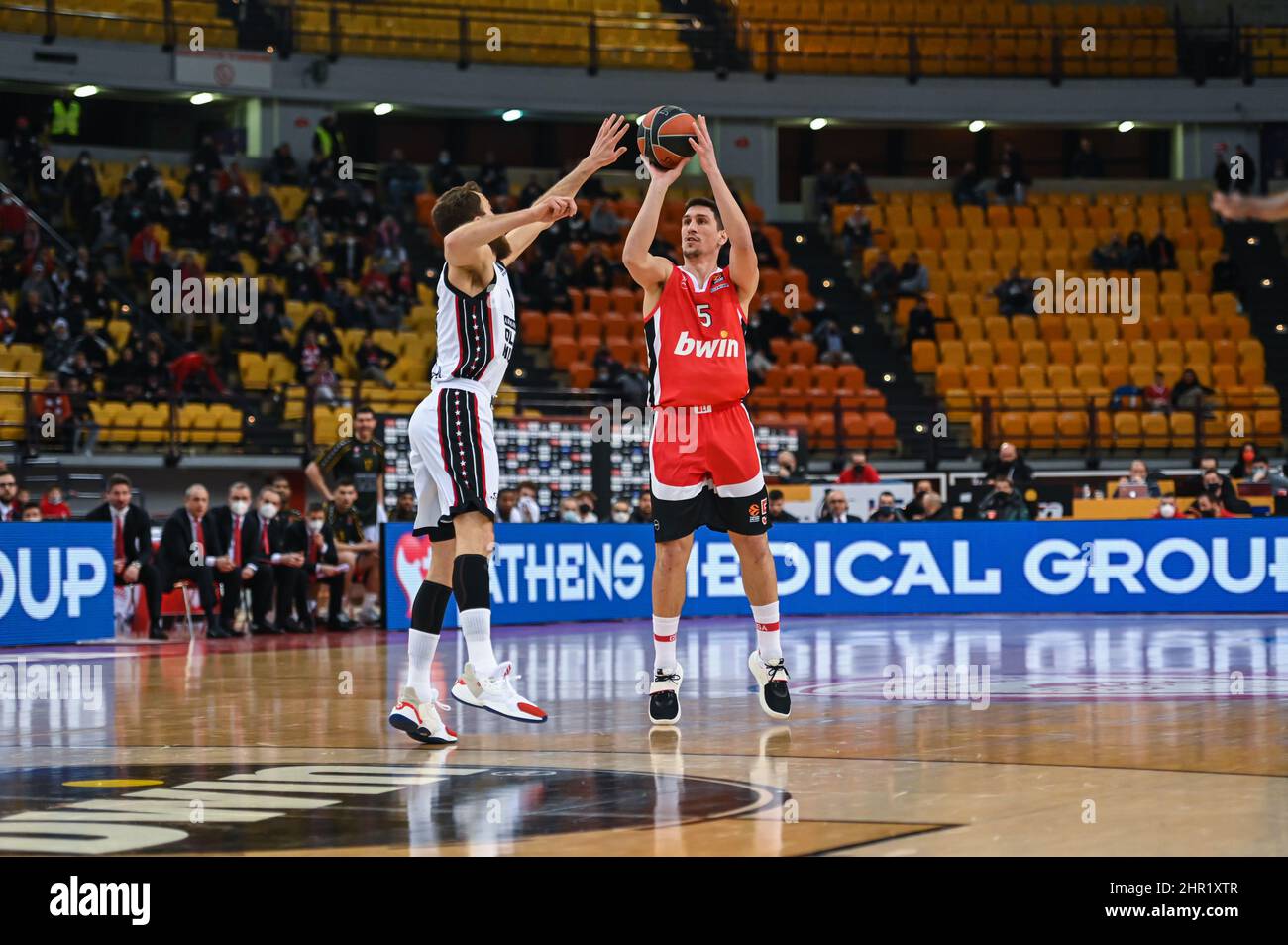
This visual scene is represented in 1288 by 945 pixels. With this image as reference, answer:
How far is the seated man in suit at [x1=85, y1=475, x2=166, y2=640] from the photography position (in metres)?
16.0

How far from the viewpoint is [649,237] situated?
7.81m

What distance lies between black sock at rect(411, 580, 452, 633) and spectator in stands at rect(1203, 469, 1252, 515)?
46.0 ft

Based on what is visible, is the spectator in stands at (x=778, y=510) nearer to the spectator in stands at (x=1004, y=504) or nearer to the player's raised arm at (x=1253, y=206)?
the spectator in stands at (x=1004, y=504)

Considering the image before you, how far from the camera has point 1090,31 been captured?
33.1 m

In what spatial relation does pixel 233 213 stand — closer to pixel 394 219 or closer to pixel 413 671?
pixel 394 219

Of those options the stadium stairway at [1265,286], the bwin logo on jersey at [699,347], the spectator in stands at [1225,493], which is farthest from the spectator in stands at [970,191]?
the bwin logo on jersey at [699,347]

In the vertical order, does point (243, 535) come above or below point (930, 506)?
below


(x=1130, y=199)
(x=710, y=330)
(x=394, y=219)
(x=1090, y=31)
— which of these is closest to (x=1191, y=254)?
(x=1130, y=199)

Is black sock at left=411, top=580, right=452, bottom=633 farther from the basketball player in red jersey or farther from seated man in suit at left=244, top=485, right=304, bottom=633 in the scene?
seated man in suit at left=244, top=485, right=304, bottom=633

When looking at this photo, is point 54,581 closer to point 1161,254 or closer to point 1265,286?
point 1161,254

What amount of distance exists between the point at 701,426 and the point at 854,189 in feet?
81.1

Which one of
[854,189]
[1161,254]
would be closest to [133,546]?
[854,189]

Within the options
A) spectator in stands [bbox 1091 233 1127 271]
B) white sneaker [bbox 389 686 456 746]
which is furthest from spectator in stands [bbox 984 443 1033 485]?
white sneaker [bbox 389 686 456 746]

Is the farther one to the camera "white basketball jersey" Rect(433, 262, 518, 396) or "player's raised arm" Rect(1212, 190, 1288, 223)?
"white basketball jersey" Rect(433, 262, 518, 396)
